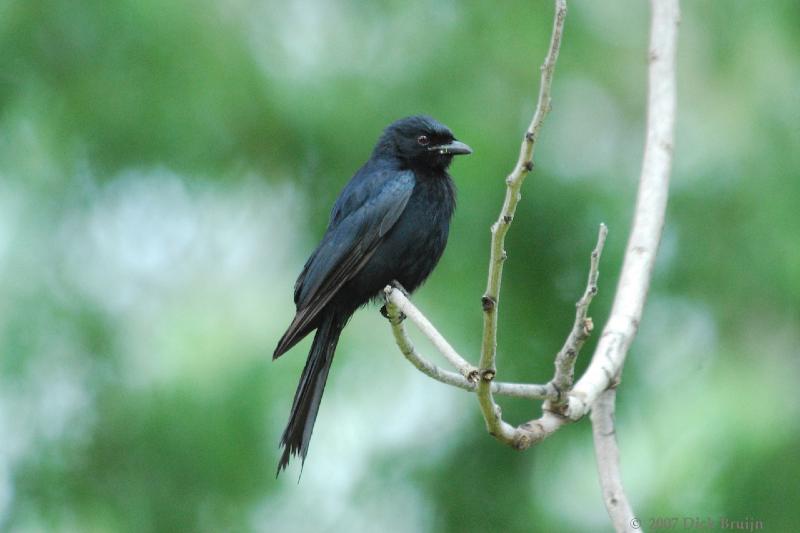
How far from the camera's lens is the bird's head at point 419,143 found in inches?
187

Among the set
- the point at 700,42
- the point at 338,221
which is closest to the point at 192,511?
the point at 338,221

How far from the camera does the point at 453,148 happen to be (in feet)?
15.3

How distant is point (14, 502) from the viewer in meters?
4.79

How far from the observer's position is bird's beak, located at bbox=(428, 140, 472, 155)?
15.2 ft

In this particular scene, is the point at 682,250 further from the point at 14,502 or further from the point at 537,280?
the point at 14,502

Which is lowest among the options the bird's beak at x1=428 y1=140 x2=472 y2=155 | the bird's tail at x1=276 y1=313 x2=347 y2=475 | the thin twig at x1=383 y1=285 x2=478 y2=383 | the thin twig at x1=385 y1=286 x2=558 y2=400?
the bird's tail at x1=276 y1=313 x2=347 y2=475

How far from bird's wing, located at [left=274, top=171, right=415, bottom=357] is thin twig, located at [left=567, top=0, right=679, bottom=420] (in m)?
1.17

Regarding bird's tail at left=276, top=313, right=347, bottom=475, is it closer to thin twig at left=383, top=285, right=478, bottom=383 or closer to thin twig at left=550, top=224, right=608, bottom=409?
thin twig at left=383, top=285, right=478, bottom=383

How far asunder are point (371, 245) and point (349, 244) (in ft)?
0.32

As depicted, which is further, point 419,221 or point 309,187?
point 309,187

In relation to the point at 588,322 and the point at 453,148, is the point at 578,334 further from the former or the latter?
the point at 453,148

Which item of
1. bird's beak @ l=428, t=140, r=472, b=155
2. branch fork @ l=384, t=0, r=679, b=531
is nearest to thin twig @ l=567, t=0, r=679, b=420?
branch fork @ l=384, t=0, r=679, b=531

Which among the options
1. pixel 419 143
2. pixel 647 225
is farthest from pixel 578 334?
pixel 419 143

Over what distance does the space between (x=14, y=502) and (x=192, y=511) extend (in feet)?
2.56
